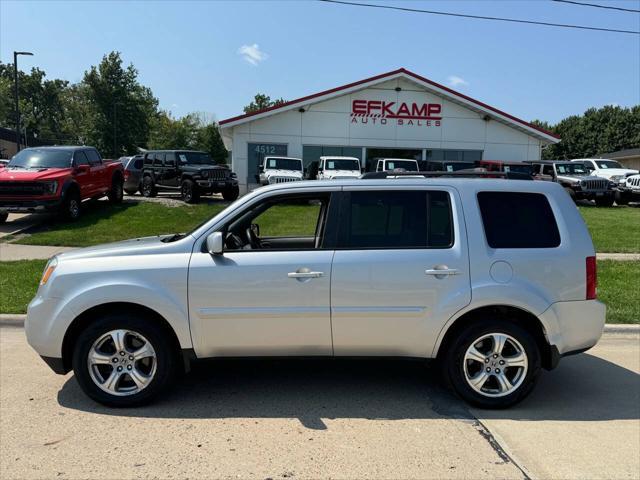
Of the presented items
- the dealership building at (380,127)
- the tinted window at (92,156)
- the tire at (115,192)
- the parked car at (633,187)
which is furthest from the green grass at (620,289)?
the dealership building at (380,127)

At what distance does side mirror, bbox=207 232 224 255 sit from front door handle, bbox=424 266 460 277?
1.54 meters

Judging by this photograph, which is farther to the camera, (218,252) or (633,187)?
(633,187)

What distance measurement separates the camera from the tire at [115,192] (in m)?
18.0

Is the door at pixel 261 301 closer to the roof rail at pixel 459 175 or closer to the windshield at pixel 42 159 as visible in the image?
the roof rail at pixel 459 175

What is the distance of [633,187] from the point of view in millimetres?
23453

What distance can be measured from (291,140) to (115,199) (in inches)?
466

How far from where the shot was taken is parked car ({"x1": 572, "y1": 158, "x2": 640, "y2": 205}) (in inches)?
934

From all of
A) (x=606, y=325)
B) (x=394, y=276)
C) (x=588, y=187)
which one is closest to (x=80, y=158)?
(x=394, y=276)

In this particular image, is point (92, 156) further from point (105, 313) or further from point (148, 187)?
point (105, 313)

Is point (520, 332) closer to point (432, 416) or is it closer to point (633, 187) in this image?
point (432, 416)

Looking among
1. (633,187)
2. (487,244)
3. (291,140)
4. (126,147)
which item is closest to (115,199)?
(291,140)

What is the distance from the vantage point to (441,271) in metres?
3.90

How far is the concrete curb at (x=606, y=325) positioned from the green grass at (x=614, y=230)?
5.71 metres

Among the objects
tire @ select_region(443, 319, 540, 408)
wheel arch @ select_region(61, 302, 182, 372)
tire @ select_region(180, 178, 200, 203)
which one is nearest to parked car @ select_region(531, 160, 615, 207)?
tire @ select_region(180, 178, 200, 203)
